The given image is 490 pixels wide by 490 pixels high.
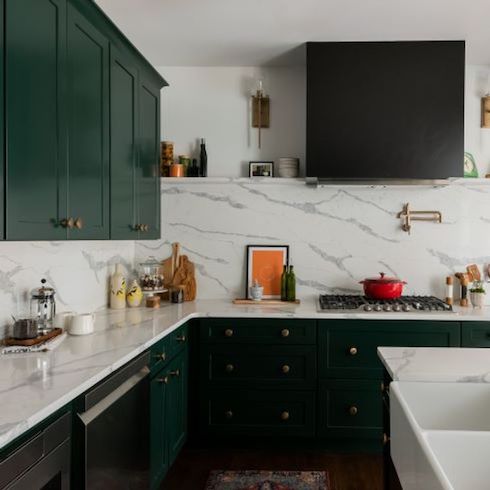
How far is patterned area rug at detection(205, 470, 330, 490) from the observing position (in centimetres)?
295

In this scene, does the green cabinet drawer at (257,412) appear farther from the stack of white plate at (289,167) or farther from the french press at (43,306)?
the stack of white plate at (289,167)

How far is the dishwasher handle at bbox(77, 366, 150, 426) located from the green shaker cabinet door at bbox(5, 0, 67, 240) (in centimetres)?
63

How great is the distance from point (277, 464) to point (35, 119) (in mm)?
2414

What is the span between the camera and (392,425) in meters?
1.65

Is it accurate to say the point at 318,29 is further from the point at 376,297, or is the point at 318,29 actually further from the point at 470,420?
the point at 470,420

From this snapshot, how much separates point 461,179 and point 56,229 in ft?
9.09

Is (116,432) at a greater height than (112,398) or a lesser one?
lesser

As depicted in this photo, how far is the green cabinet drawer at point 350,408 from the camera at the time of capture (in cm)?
334

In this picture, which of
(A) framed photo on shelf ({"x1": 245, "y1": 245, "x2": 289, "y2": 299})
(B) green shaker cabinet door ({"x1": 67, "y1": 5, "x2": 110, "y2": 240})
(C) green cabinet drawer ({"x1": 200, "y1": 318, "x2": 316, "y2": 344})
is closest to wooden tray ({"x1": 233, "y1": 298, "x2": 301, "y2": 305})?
(A) framed photo on shelf ({"x1": 245, "y1": 245, "x2": 289, "y2": 299})

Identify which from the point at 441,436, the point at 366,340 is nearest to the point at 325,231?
the point at 366,340

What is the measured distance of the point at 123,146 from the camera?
290cm

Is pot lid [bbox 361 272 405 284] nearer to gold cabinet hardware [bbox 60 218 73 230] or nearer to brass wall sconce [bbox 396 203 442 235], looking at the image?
brass wall sconce [bbox 396 203 442 235]

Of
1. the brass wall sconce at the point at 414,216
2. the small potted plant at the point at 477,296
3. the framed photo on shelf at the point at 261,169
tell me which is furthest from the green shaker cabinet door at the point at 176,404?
the small potted plant at the point at 477,296

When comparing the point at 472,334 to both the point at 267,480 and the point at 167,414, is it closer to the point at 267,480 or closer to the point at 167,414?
the point at 267,480
